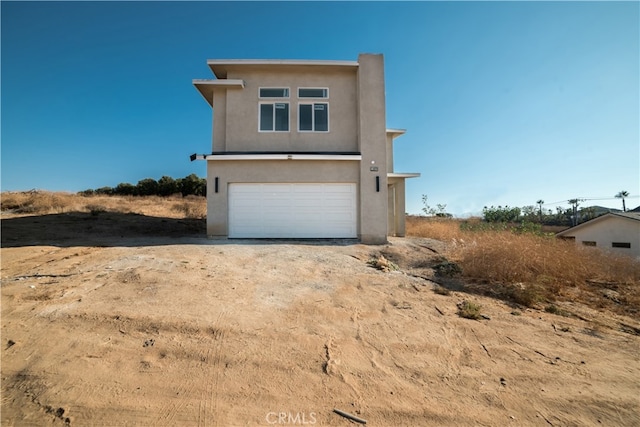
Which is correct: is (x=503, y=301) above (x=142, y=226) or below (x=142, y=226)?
below

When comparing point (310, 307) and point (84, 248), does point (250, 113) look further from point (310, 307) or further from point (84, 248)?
point (310, 307)

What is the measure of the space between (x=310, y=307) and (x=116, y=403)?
2890 mm

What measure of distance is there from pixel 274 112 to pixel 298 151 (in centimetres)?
190

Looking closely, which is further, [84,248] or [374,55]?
[374,55]

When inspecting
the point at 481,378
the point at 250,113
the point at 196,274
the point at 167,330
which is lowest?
the point at 481,378

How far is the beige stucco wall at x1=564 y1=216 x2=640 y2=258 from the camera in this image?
1433cm

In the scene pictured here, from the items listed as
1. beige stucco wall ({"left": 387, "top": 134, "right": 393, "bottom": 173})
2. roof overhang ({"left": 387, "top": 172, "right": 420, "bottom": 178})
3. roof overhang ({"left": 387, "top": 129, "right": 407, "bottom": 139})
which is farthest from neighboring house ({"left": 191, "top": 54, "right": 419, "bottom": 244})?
beige stucco wall ({"left": 387, "top": 134, "right": 393, "bottom": 173})

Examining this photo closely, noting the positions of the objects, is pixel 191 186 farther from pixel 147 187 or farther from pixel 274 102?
pixel 274 102

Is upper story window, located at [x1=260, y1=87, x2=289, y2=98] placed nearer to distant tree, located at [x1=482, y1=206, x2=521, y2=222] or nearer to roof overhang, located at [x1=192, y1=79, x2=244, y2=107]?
roof overhang, located at [x1=192, y1=79, x2=244, y2=107]

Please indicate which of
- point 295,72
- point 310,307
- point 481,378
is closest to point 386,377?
point 481,378

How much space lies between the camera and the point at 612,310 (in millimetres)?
5766

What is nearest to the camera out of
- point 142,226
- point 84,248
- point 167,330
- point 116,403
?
point 116,403

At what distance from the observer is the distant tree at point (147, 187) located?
115 feet

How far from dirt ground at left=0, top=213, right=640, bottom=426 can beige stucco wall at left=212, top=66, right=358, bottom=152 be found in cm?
681
